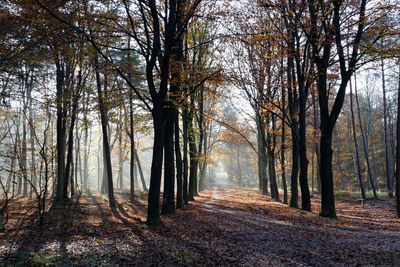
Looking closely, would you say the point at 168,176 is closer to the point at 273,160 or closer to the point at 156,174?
the point at 156,174

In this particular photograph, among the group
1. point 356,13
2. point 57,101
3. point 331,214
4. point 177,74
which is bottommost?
point 331,214

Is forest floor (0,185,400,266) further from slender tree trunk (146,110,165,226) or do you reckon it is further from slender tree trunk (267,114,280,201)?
slender tree trunk (267,114,280,201)

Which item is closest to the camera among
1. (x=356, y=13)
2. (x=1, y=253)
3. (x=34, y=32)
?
(x=1, y=253)

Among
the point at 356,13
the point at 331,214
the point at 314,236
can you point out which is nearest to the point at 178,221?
the point at 314,236

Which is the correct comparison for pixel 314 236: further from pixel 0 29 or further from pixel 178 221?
pixel 0 29


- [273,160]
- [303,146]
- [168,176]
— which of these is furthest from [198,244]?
[273,160]

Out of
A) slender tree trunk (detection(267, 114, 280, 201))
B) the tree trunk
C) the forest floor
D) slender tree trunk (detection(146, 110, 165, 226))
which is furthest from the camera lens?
slender tree trunk (detection(267, 114, 280, 201))

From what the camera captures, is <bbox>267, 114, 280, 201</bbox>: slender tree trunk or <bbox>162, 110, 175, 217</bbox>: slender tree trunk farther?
<bbox>267, 114, 280, 201</bbox>: slender tree trunk

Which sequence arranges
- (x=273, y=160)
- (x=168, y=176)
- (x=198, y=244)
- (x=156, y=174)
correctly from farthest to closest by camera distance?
(x=273, y=160)
(x=168, y=176)
(x=156, y=174)
(x=198, y=244)

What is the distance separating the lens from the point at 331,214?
1189 centimetres

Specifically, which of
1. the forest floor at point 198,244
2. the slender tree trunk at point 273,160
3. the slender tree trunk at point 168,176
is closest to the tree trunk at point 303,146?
the forest floor at point 198,244

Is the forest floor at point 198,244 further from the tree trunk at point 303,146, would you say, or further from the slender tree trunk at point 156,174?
the tree trunk at point 303,146

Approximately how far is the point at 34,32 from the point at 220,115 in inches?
703

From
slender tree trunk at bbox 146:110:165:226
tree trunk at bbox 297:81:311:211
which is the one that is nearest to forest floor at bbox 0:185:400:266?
slender tree trunk at bbox 146:110:165:226
